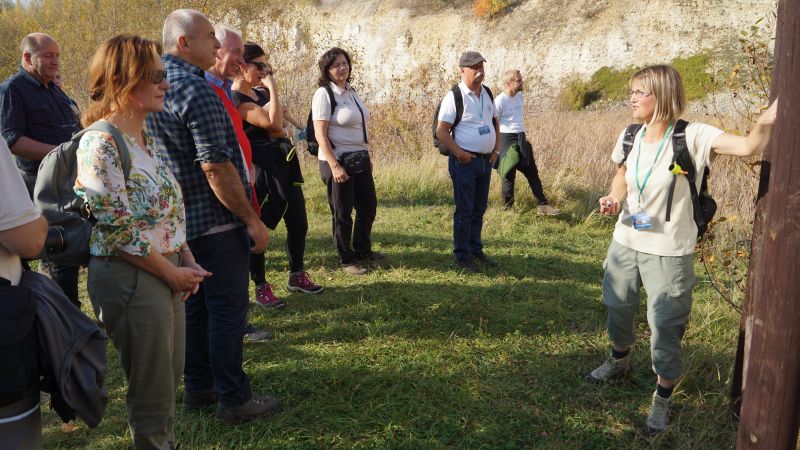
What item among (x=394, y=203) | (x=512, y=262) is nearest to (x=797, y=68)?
(x=512, y=262)

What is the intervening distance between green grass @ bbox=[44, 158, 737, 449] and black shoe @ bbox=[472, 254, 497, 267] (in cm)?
14

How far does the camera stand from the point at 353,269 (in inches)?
208

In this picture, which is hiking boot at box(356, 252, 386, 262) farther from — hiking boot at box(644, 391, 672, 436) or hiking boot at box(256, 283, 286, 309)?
hiking boot at box(644, 391, 672, 436)

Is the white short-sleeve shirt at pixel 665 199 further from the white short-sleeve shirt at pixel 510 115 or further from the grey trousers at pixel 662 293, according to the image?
the white short-sleeve shirt at pixel 510 115

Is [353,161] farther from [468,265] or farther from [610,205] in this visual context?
[610,205]

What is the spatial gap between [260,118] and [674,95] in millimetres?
2615

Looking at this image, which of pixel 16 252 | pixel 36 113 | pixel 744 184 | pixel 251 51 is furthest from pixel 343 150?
pixel 744 184

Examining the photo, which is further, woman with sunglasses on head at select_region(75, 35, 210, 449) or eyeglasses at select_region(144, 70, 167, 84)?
eyeglasses at select_region(144, 70, 167, 84)

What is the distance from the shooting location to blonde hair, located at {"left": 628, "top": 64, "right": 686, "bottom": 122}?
284 centimetres

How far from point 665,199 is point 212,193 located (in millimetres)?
2274

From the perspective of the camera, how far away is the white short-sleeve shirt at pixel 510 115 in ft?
25.3

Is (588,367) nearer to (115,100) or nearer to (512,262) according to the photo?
(512,262)

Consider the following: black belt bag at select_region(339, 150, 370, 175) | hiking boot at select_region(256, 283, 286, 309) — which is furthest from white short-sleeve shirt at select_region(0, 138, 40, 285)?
black belt bag at select_region(339, 150, 370, 175)

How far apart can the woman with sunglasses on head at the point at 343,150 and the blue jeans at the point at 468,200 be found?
2.64 feet
